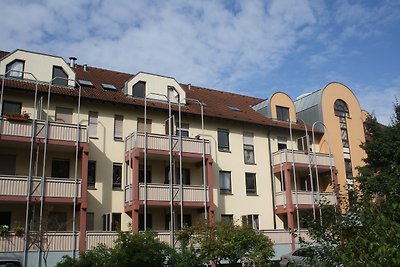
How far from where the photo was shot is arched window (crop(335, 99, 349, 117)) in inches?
1462

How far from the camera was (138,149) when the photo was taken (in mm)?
25703

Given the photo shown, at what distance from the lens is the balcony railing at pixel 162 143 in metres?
26.0

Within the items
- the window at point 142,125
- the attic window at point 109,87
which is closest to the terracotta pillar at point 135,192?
the window at point 142,125

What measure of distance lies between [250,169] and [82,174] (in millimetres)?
12356

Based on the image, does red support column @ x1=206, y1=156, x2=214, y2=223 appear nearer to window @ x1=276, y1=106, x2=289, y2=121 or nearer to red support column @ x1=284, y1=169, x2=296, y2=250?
red support column @ x1=284, y1=169, x2=296, y2=250

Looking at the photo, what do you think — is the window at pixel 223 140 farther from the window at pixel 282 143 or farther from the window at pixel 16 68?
the window at pixel 16 68

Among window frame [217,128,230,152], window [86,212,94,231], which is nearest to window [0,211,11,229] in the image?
window [86,212,94,231]

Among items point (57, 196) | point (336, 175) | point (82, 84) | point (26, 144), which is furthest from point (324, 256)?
point (336, 175)

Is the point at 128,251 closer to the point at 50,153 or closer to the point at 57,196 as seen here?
the point at 57,196

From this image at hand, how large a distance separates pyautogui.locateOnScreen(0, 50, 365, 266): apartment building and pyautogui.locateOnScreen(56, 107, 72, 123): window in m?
0.06

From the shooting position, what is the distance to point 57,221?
76.7 ft

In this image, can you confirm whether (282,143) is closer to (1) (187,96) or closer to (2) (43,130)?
(1) (187,96)

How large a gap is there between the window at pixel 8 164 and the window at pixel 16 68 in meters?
4.71

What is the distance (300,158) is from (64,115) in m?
16.3
